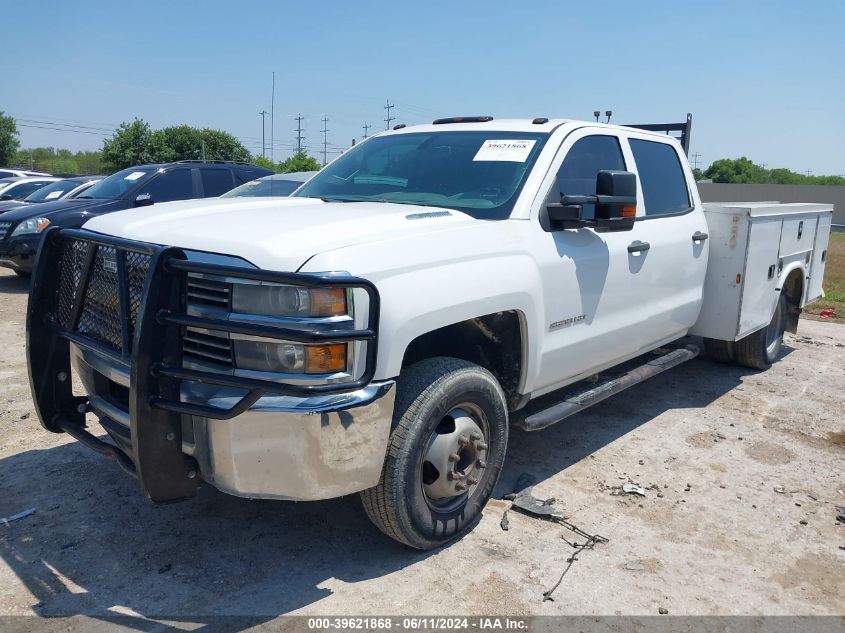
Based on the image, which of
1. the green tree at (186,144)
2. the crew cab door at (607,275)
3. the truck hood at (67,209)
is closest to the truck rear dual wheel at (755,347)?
the crew cab door at (607,275)

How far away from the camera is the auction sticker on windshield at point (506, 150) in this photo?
13.4 ft

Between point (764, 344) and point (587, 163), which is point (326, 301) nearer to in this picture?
point (587, 163)

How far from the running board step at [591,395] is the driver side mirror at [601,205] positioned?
1020 mm

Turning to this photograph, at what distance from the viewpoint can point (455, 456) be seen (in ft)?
10.9

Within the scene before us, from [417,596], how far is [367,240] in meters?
1.51

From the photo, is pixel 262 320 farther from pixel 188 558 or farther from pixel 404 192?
pixel 404 192

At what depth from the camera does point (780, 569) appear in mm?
3451

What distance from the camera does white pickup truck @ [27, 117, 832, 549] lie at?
2736 millimetres

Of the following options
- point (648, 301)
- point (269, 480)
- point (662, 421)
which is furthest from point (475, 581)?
point (662, 421)

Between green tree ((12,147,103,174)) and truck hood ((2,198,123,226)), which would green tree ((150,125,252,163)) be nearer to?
green tree ((12,147,103,174))

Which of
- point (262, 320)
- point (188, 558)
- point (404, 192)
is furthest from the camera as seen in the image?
point (404, 192)

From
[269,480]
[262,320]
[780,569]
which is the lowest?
[780,569]

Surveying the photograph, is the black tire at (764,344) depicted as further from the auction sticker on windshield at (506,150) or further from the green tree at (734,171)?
the green tree at (734,171)

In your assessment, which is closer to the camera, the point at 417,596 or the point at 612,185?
the point at 417,596
